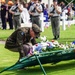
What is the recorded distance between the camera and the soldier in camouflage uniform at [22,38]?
8.47m

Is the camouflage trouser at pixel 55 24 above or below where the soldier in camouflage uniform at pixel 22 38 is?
below

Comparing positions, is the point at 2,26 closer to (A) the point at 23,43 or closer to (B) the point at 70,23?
(B) the point at 70,23

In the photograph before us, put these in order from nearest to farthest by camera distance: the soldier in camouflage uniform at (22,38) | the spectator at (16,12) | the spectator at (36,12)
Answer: the soldier in camouflage uniform at (22,38) → the spectator at (36,12) → the spectator at (16,12)

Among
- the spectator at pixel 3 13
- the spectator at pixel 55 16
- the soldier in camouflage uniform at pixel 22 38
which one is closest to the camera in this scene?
the soldier in camouflage uniform at pixel 22 38

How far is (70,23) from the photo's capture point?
24.5 m

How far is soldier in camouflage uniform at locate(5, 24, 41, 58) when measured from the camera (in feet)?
27.8

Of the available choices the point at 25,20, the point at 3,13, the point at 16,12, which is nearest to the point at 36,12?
the point at 16,12

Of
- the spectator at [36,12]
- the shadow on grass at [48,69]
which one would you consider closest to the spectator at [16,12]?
the spectator at [36,12]

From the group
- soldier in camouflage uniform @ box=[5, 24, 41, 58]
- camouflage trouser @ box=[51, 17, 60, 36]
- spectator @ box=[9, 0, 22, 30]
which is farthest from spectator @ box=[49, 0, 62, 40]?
soldier in camouflage uniform @ box=[5, 24, 41, 58]

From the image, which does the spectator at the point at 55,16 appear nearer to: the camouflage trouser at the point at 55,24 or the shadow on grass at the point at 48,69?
the camouflage trouser at the point at 55,24

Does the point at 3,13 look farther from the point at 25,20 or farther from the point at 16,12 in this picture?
the point at 16,12

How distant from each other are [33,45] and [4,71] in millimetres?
984

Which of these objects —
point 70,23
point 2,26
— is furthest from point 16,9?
point 70,23

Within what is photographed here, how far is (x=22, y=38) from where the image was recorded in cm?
862
